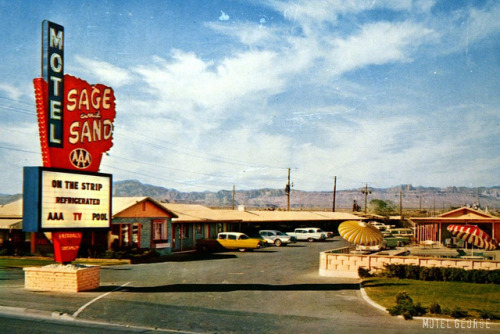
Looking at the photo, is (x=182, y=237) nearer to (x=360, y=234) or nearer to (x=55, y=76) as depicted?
(x=360, y=234)

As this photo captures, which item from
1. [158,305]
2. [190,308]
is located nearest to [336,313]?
[190,308]

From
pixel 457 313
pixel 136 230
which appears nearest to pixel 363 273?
pixel 457 313

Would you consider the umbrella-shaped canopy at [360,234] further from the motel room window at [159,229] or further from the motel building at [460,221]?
the motel building at [460,221]

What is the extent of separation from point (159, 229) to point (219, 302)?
1923cm

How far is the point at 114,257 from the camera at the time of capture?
31.1 m

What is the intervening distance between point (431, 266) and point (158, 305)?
551 inches

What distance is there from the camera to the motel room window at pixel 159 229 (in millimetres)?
35562

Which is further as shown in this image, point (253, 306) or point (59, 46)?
point (59, 46)

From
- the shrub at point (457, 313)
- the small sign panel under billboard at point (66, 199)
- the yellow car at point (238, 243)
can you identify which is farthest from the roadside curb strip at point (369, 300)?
the yellow car at point (238, 243)

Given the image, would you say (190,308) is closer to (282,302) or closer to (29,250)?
(282,302)

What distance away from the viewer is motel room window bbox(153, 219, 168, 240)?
117ft

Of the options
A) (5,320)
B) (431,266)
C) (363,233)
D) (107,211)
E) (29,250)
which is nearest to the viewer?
(5,320)

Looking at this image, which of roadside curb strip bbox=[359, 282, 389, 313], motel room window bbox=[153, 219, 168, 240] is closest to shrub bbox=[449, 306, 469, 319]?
roadside curb strip bbox=[359, 282, 389, 313]

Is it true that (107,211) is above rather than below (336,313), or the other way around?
above
